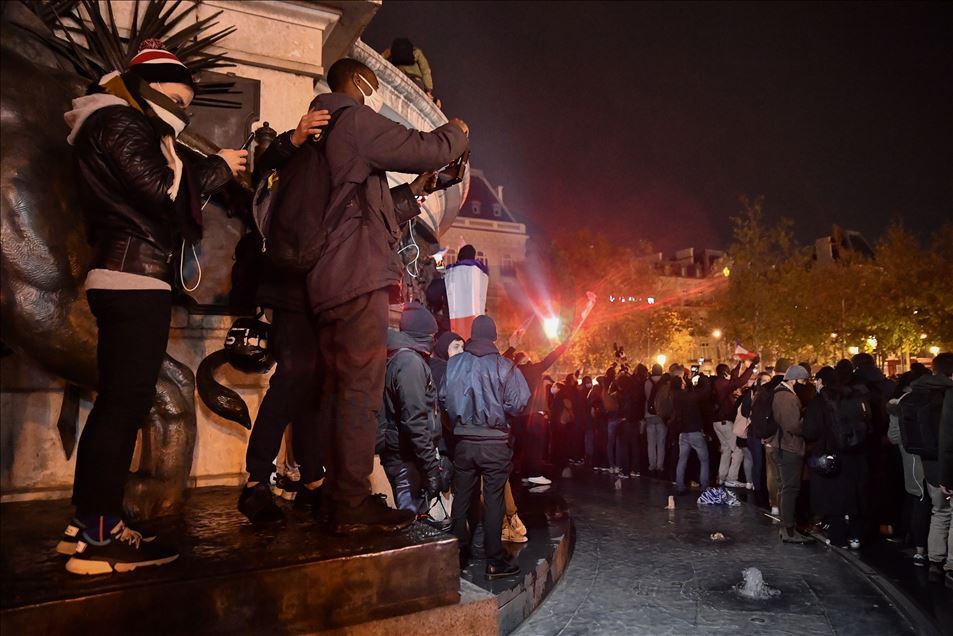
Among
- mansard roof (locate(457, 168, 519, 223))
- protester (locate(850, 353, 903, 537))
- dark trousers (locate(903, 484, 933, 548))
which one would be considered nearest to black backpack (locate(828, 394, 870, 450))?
dark trousers (locate(903, 484, 933, 548))

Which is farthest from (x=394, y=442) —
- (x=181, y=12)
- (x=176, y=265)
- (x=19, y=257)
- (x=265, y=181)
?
(x=181, y=12)

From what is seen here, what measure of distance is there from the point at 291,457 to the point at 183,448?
3.60 feet

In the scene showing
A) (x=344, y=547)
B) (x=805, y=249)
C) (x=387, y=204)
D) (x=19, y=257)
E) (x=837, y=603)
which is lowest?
(x=837, y=603)

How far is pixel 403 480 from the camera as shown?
5.48m

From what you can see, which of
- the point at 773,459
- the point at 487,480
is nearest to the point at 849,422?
the point at 773,459

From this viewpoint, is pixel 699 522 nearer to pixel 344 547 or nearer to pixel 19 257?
pixel 344 547

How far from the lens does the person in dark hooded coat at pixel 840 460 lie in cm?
719

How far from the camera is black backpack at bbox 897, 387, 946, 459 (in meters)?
6.28

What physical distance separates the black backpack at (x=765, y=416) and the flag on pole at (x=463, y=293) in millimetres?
4219

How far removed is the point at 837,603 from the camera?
5.35 metres

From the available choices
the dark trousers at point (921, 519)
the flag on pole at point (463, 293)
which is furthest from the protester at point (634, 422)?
the dark trousers at point (921, 519)

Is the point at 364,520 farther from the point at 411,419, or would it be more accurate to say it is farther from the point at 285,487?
the point at 411,419

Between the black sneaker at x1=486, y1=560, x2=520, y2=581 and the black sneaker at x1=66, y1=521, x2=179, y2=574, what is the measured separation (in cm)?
332

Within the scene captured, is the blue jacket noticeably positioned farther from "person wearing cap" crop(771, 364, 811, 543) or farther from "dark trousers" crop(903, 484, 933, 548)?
"dark trousers" crop(903, 484, 933, 548)
